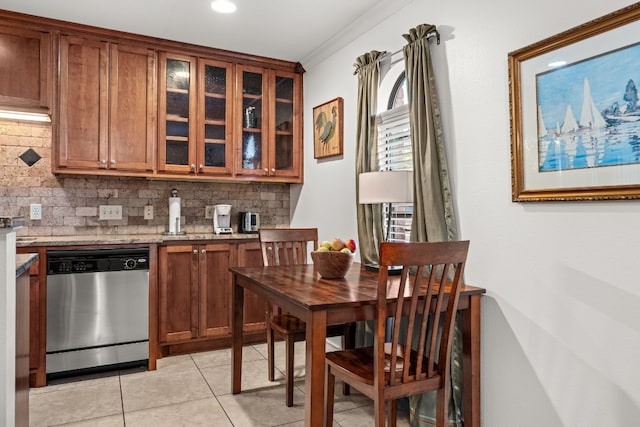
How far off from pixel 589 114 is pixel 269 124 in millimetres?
2809

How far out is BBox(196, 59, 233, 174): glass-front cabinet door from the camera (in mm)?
3719

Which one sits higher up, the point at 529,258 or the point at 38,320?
the point at 529,258

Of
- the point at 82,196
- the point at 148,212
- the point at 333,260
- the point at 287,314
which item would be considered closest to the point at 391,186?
the point at 333,260

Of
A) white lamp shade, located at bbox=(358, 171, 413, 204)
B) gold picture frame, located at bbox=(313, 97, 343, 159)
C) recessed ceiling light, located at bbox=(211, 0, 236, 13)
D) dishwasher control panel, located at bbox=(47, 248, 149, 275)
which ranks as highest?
recessed ceiling light, located at bbox=(211, 0, 236, 13)

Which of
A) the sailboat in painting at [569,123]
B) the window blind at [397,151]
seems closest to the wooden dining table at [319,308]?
the window blind at [397,151]

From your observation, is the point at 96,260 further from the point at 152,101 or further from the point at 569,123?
the point at 569,123

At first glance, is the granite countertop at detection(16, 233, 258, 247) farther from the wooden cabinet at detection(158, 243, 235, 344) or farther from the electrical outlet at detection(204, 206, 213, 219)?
the electrical outlet at detection(204, 206, 213, 219)

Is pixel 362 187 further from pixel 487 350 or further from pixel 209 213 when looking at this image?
pixel 209 213

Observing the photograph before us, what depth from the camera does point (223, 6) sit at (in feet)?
9.68

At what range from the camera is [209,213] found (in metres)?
4.04

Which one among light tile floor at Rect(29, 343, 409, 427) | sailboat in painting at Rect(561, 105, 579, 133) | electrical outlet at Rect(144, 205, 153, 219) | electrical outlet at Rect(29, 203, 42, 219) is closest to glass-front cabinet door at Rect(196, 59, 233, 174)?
electrical outlet at Rect(144, 205, 153, 219)

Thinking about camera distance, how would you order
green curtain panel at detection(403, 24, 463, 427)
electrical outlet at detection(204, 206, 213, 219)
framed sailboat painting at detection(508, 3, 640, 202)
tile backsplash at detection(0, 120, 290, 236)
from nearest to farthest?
framed sailboat painting at detection(508, 3, 640, 202) → green curtain panel at detection(403, 24, 463, 427) → tile backsplash at detection(0, 120, 290, 236) → electrical outlet at detection(204, 206, 213, 219)

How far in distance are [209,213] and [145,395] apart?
174 cm

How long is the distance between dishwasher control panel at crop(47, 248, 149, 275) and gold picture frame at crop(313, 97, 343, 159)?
1634 millimetres
